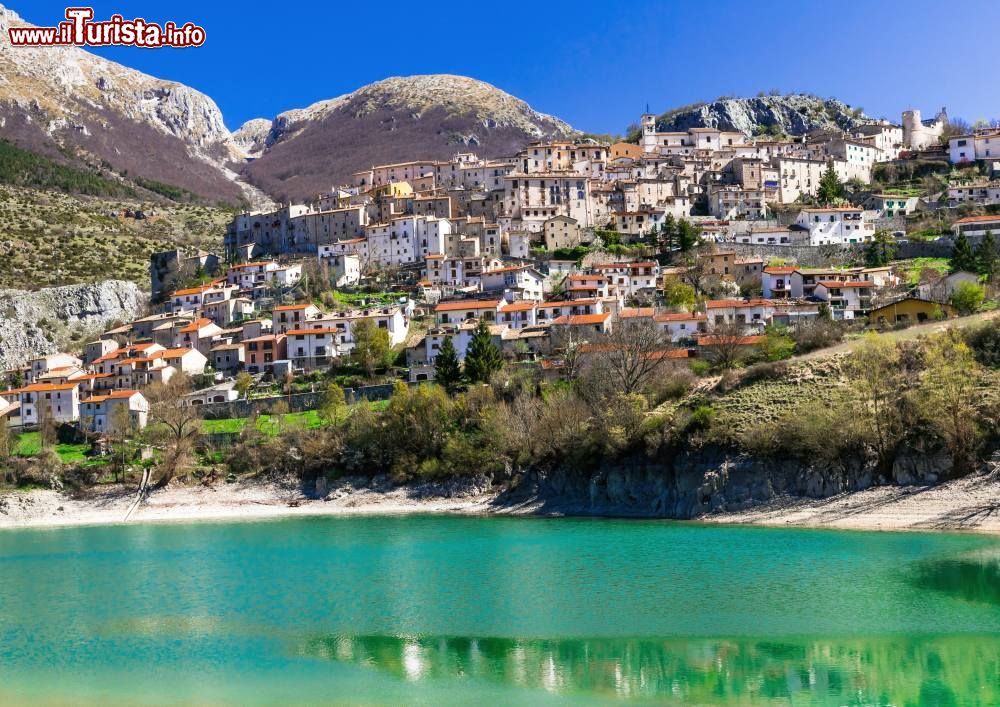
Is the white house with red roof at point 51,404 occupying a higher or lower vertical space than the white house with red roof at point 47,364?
lower

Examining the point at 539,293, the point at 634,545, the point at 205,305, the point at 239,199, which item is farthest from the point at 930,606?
the point at 239,199

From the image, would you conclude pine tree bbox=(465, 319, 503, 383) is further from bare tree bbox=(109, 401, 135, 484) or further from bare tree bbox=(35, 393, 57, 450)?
bare tree bbox=(35, 393, 57, 450)

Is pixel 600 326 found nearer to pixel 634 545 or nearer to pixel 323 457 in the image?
pixel 323 457

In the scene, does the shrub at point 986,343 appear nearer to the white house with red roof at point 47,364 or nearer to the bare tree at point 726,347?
the bare tree at point 726,347

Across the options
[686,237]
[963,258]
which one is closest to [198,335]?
[686,237]

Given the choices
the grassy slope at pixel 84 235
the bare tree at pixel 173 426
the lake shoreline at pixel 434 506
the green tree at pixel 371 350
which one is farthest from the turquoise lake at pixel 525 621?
the grassy slope at pixel 84 235

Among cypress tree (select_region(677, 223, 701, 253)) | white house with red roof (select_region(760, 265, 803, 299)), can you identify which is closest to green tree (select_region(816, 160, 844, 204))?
cypress tree (select_region(677, 223, 701, 253))
